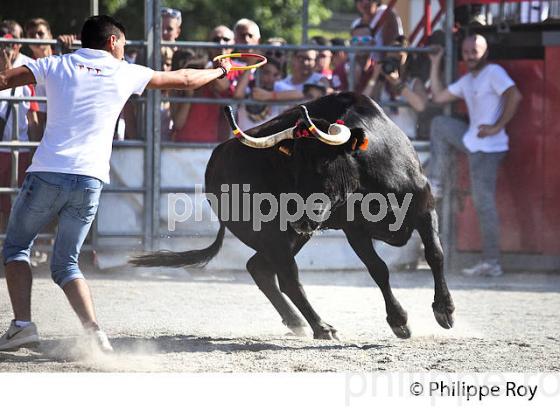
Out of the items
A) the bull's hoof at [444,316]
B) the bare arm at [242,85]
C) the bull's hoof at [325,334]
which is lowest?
the bull's hoof at [325,334]

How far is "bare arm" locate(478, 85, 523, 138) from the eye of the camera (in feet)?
31.1

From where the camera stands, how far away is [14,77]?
5418 millimetres

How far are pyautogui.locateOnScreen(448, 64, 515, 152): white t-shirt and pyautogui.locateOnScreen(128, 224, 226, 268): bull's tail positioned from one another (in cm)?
350

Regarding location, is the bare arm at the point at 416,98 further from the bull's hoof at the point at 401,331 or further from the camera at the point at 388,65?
the bull's hoof at the point at 401,331

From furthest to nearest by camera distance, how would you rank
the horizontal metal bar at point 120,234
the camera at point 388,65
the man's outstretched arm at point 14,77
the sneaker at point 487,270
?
the camera at point 388,65 < the sneaker at point 487,270 < the horizontal metal bar at point 120,234 < the man's outstretched arm at point 14,77

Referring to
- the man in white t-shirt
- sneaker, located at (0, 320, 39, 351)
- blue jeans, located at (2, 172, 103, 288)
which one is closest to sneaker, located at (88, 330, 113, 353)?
blue jeans, located at (2, 172, 103, 288)

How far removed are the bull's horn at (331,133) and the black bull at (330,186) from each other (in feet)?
0.26

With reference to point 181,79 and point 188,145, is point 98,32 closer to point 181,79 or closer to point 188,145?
point 181,79

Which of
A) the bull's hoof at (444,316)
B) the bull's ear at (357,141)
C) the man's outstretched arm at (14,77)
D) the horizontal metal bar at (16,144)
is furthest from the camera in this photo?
the horizontal metal bar at (16,144)

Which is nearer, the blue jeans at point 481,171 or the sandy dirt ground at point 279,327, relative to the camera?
the sandy dirt ground at point 279,327

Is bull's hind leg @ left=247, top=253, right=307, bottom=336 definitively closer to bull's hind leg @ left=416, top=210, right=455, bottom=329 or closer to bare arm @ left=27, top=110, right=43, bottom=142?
bull's hind leg @ left=416, top=210, right=455, bottom=329

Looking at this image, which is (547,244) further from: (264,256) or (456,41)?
(264,256)

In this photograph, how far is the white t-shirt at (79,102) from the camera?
18.0 ft
